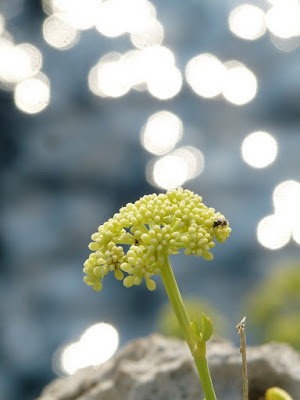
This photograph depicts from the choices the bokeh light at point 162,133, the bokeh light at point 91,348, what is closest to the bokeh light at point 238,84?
the bokeh light at point 162,133

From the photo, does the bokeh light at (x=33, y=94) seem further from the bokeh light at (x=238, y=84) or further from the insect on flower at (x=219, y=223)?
the insect on flower at (x=219, y=223)

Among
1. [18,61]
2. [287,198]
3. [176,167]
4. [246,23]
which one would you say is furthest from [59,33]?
[287,198]

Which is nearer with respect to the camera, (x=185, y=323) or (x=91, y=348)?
(x=185, y=323)

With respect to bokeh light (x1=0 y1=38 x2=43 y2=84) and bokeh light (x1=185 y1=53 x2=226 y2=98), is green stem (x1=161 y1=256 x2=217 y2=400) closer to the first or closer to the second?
bokeh light (x1=185 y1=53 x2=226 y2=98)

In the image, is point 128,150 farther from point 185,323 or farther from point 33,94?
point 185,323

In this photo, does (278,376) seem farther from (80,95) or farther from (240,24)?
(240,24)

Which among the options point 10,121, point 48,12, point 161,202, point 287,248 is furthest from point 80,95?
point 161,202
